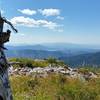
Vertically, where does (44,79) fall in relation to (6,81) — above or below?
below

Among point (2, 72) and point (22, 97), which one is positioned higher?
point (2, 72)

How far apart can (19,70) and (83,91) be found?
330 inches

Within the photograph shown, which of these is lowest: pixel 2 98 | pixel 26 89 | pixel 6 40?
pixel 26 89

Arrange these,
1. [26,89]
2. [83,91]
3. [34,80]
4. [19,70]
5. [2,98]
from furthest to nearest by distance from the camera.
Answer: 1. [19,70]
2. [34,80]
3. [26,89]
4. [83,91]
5. [2,98]

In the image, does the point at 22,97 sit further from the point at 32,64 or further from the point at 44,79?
the point at 32,64

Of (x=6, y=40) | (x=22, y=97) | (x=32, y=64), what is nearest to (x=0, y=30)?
(x=6, y=40)

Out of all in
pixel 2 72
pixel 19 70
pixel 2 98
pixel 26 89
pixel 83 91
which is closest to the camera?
pixel 2 98

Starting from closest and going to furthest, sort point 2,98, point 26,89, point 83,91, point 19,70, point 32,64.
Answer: point 2,98 < point 83,91 < point 26,89 < point 19,70 < point 32,64

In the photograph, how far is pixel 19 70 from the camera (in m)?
19.0

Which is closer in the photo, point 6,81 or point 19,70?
point 6,81

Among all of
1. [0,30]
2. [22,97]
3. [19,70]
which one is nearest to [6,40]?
[0,30]

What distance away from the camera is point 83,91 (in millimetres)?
11016

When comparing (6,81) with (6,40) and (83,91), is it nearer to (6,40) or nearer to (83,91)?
(6,40)

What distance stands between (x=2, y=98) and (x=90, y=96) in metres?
8.56
